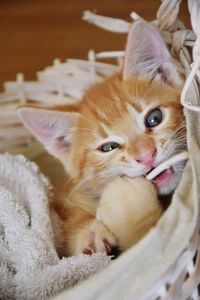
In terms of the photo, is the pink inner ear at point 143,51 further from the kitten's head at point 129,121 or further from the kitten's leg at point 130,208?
the kitten's leg at point 130,208

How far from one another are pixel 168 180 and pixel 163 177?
0.03 feet

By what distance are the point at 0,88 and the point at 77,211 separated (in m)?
1.22

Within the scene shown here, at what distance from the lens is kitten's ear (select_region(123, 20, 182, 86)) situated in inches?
42.6

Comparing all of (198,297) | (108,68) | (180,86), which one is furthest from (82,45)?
(198,297)

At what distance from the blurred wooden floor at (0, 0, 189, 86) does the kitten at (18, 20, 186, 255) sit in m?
1.17

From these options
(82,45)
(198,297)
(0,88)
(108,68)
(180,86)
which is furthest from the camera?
(82,45)

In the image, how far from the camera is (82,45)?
2479mm

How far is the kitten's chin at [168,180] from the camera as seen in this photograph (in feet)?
3.32

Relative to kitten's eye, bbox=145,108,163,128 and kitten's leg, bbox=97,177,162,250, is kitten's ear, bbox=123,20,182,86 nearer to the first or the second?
kitten's eye, bbox=145,108,163,128

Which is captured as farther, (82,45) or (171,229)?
(82,45)

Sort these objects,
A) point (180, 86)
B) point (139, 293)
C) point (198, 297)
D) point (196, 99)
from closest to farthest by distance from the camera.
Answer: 1. point (139, 293)
2. point (198, 297)
3. point (196, 99)
4. point (180, 86)

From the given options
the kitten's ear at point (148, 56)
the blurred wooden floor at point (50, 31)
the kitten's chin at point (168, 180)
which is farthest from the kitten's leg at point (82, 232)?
the blurred wooden floor at point (50, 31)

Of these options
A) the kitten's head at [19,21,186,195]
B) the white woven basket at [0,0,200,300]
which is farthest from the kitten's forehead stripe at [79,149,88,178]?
the white woven basket at [0,0,200,300]

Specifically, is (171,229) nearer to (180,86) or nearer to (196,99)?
(196,99)
